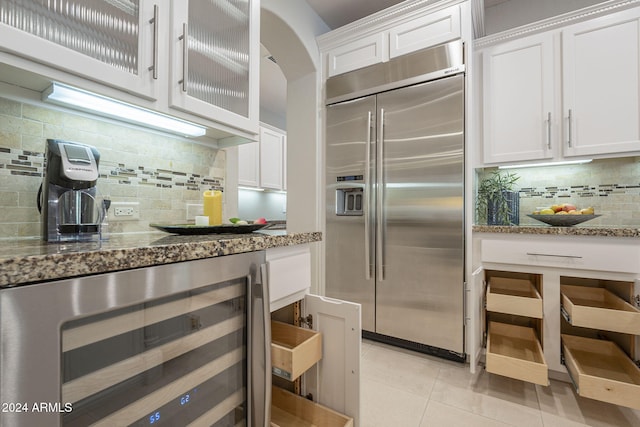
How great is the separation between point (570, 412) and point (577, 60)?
2170 mm

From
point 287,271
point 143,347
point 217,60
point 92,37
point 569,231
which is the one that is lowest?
point 143,347

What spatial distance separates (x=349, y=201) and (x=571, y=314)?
1.60 meters

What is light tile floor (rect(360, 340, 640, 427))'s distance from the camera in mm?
1458

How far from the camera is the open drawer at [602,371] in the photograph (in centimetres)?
136

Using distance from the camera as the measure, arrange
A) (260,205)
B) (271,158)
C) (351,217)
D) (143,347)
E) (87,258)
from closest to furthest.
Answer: (87,258)
(143,347)
(351,217)
(271,158)
(260,205)

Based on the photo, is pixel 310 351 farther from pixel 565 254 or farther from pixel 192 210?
pixel 565 254

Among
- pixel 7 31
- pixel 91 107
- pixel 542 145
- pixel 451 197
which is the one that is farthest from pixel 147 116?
pixel 542 145

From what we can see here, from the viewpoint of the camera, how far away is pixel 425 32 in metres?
2.16

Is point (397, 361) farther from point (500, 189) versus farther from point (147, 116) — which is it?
point (147, 116)

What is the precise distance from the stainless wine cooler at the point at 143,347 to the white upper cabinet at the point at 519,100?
209cm

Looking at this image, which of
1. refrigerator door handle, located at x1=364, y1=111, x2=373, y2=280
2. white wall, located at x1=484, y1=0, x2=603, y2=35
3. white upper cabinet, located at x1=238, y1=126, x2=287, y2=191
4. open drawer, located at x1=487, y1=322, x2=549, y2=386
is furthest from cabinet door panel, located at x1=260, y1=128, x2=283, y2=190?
open drawer, located at x1=487, y1=322, x2=549, y2=386

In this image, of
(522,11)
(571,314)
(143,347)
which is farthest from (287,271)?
(522,11)

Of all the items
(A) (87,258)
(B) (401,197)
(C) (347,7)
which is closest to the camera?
(A) (87,258)

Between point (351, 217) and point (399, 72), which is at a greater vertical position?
point (399, 72)
